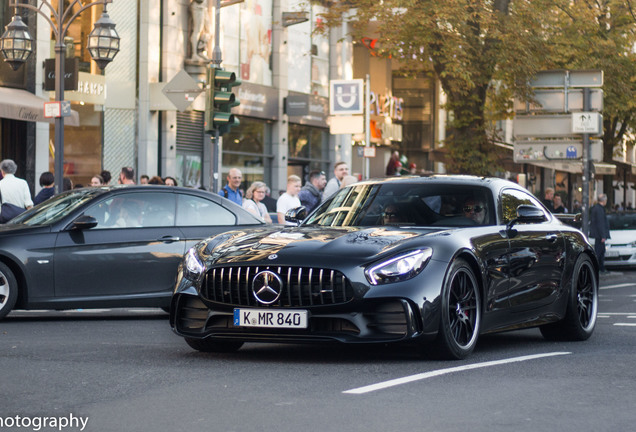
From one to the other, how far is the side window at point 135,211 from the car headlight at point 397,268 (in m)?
5.34

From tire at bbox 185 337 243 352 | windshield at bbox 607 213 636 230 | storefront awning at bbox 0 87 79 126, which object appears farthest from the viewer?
windshield at bbox 607 213 636 230

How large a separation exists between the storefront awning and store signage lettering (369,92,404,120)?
18.7 m

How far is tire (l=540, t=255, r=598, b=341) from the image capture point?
36.9 ft

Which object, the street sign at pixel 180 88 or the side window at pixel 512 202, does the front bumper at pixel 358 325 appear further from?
the street sign at pixel 180 88

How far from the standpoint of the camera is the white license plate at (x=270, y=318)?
880 cm

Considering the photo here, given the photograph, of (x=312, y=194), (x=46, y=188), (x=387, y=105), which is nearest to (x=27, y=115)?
(x=46, y=188)

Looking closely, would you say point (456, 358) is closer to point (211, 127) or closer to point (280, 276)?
point (280, 276)

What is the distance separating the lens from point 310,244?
905 cm

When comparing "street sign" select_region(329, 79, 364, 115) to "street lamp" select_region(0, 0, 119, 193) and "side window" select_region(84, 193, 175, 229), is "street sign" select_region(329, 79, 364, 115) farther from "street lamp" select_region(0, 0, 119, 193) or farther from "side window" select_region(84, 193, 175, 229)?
"side window" select_region(84, 193, 175, 229)

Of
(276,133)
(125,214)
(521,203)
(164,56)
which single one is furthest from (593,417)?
(276,133)

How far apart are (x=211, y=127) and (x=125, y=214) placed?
6034 mm

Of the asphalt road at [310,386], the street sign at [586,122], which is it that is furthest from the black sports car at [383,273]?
the street sign at [586,122]

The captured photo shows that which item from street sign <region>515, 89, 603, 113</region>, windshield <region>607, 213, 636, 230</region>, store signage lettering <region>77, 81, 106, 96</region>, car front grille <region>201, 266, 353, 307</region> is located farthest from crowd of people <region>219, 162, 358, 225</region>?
windshield <region>607, 213, 636, 230</region>

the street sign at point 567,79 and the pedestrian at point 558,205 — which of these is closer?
the street sign at point 567,79
